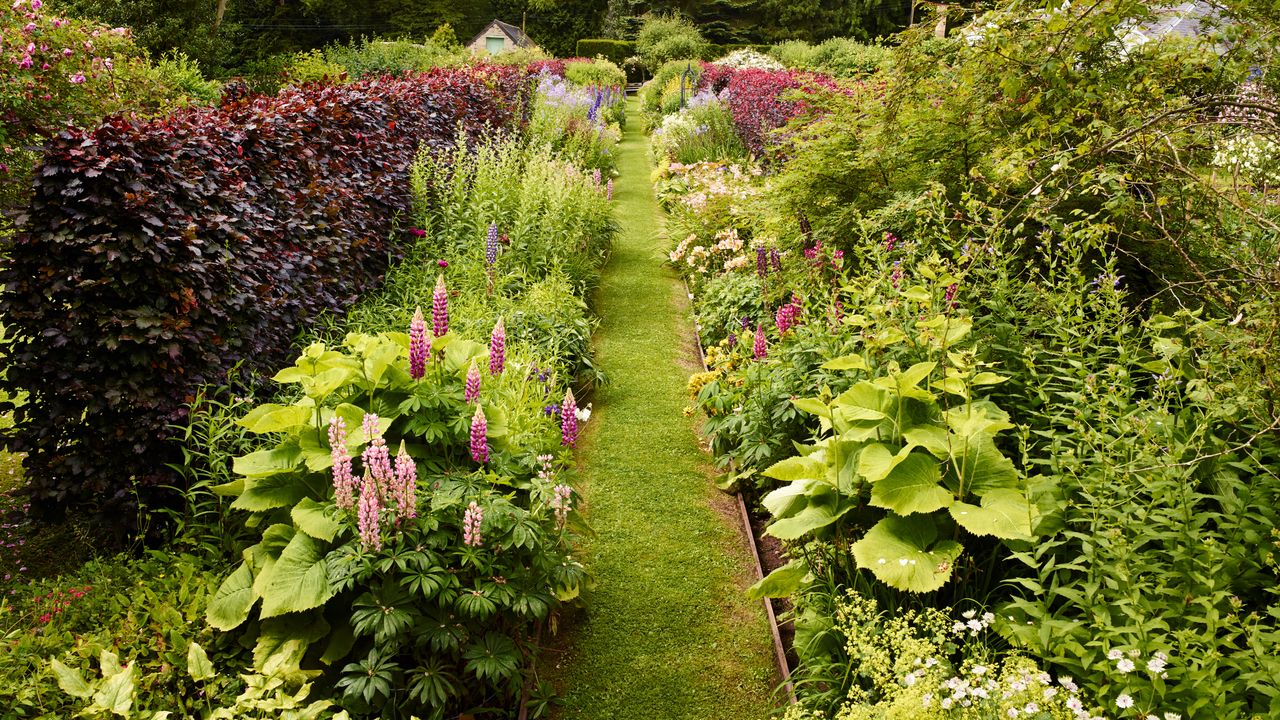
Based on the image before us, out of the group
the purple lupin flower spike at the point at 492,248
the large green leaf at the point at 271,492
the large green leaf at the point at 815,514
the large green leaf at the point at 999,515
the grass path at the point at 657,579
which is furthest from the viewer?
the purple lupin flower spike at the point at 492,248

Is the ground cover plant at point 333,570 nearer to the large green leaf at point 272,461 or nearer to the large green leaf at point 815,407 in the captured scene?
the large green leaf at point 272,461

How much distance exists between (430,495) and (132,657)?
120 centimetres

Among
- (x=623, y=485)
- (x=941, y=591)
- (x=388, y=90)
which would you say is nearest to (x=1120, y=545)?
(x=941, y=591)

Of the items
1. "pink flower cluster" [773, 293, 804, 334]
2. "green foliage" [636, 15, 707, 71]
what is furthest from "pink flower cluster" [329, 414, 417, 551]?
"green foliage" [636, 15, 707, 71]

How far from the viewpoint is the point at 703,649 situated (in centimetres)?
358

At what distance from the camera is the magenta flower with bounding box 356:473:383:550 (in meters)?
2.62

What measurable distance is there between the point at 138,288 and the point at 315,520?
1.63m

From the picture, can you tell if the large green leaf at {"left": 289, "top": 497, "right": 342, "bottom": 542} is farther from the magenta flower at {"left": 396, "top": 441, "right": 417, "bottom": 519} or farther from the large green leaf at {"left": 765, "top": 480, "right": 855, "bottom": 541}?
the large green leaf at {"left": 765, "top": 480, "right": 855, "bottom": 541}

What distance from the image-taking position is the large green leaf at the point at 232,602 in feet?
9.37

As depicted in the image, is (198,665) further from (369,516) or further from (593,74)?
(593,74)

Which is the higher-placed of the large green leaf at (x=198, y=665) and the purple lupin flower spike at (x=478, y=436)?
the purple lupin flower spike at (x=478, y=436)

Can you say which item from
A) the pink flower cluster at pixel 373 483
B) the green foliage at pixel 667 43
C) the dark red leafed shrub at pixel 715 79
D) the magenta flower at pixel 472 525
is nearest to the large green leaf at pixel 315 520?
the pink flower cluster at pixel 373 483

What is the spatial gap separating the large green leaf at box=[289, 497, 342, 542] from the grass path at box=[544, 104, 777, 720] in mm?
1293

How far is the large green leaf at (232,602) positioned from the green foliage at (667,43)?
97.6ft
